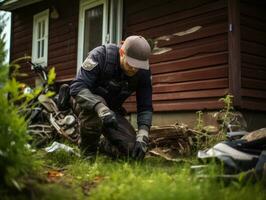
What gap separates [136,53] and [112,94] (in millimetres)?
751

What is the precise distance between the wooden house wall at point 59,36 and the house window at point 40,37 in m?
0.17

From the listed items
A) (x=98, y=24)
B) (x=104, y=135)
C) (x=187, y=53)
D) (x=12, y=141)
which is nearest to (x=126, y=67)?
(x=104, y=135)

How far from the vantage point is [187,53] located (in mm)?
8133

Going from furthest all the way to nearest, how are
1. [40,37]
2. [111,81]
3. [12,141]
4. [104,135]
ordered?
1. [40,37]
2. [104,135]
3. [111,81]
4. [12,141]

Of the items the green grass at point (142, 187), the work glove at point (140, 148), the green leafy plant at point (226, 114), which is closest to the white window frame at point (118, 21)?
the green leafy plant at point (226, 114)

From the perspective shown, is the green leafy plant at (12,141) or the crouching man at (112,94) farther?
A: the crouching man at (112,94)

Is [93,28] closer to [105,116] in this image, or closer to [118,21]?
[118,21]

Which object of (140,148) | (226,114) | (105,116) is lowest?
(140,148)

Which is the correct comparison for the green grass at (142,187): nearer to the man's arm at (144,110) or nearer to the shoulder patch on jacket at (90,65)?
the man's arm at (144,110)

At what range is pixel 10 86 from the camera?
2.83 metres

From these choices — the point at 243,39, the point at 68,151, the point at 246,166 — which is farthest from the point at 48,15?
the point at 246,166

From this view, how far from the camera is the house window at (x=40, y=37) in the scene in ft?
41.3

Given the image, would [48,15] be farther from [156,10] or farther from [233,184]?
[233,184]

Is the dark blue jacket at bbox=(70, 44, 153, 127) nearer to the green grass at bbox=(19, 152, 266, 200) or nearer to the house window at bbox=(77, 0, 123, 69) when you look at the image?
the green grass at bbox=(19, 152, 266, 200)
